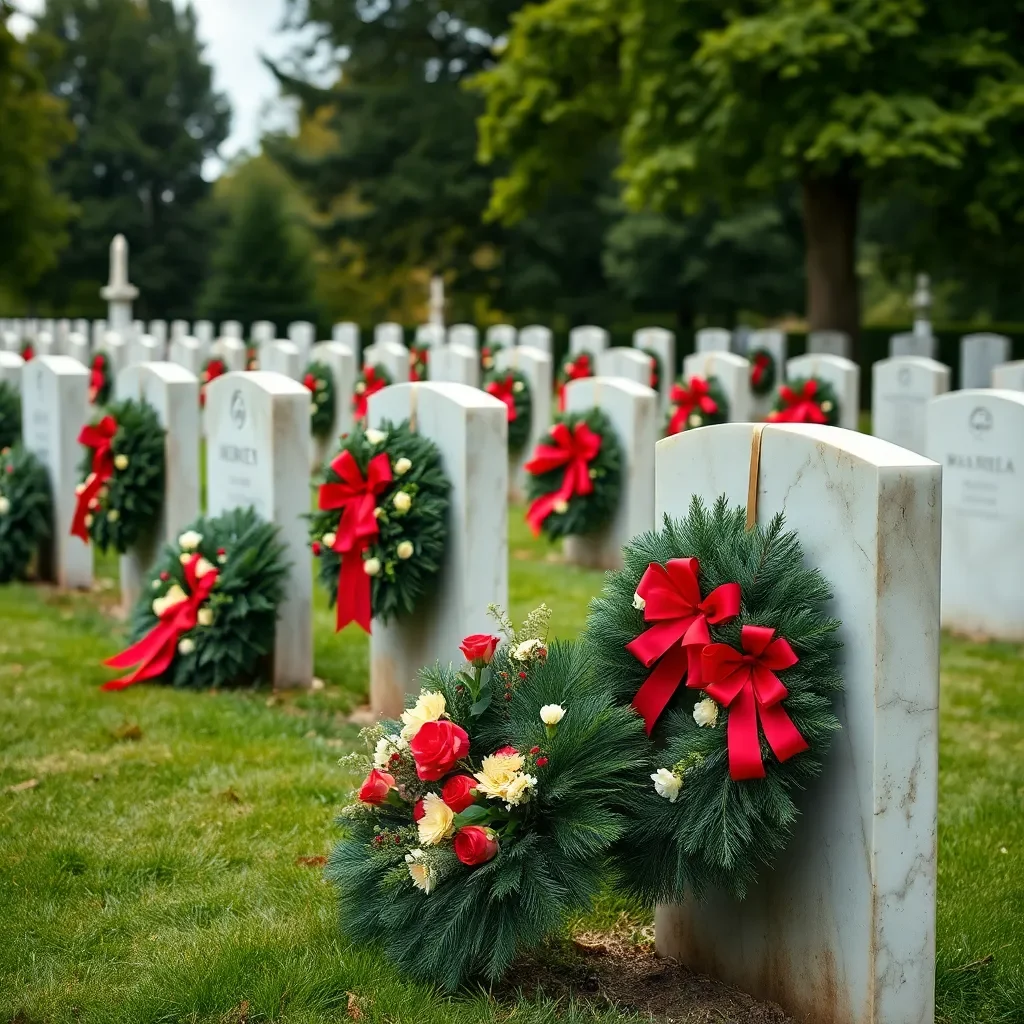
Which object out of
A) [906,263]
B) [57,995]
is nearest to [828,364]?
[57,995]

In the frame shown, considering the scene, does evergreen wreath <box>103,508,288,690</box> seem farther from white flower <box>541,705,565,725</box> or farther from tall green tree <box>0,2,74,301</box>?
tall green tree <box>0,2,74,301</box>

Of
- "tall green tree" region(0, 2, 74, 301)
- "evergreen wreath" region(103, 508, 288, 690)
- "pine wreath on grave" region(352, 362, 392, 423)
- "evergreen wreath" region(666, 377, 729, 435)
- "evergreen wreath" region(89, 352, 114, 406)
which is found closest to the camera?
"evergreen wreath" region(103, 508, 288, 690)

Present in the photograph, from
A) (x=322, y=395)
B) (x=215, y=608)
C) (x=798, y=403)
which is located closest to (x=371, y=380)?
(x=322, y=395)

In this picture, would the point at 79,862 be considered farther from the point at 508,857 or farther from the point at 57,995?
the point at 508,857

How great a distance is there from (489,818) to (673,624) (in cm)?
60

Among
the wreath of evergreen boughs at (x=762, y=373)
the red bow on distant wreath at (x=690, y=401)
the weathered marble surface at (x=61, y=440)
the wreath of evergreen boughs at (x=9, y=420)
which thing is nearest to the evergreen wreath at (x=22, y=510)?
the weathered marble surface at (x=61, y=440)

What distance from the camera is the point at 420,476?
552 centimetres

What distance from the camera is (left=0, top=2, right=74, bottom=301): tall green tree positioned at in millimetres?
34875

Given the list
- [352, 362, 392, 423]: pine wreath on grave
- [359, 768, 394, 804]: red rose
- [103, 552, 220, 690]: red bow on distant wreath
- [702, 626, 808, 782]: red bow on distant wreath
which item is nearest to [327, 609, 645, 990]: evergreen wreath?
[359, 768, 394, 804]: red rose

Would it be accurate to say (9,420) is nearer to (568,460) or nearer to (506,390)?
(568,460)

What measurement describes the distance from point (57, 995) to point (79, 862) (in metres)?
0.90

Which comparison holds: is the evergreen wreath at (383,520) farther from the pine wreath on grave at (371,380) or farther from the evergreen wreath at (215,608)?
the pine wreath on grave at (371,380)

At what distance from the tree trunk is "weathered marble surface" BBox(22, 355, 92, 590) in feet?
38.4

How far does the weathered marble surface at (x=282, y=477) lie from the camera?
20.5 feet
